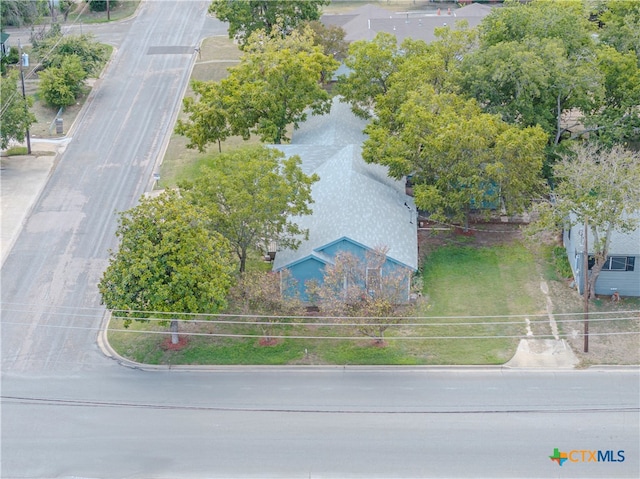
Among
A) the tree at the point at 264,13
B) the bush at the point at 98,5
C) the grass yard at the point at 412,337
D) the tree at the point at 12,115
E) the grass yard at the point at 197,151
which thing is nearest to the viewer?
the grass yard at the point at 412,337

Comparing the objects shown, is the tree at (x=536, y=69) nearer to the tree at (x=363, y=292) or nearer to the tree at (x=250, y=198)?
the tree at (x=250, y=198)

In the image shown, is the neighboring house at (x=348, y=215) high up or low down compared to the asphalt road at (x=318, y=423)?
up

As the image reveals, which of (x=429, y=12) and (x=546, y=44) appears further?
(x=429, y=12)

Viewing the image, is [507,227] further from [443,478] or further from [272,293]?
[443,478]

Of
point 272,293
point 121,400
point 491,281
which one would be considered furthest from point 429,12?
point 121,400

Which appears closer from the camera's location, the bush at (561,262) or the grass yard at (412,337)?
the grass yard at (412,337)

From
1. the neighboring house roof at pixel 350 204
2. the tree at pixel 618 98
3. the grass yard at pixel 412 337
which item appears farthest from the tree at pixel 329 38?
the grass yard at pixel 412 337

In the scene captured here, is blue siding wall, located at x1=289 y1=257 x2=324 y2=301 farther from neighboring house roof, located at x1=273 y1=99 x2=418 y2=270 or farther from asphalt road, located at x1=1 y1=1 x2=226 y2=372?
asphalt road, located at x1=1 y1=1 x2=226 y2=372
